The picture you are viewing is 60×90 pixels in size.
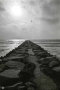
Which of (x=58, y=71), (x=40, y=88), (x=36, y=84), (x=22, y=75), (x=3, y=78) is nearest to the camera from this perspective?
(x=40, y=88)

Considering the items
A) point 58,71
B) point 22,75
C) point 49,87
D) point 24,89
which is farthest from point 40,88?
point 58,71

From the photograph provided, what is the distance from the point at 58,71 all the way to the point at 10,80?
2.21 m

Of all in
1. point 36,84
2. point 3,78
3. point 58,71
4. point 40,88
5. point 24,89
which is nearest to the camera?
point 24,89

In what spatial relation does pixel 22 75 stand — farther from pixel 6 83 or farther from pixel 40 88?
pixel 40 88

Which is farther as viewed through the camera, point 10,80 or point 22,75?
point 22,75

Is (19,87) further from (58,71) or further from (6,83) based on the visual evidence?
(58,71)

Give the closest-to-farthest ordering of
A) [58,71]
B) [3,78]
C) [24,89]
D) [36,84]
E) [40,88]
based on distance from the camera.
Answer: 1. [24,89]
2. [40,88]
3. [36,84]
4. [3,78]
5. [58,71]

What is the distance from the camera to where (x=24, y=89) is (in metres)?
4.62

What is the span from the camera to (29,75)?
658cm

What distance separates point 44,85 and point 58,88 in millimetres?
442

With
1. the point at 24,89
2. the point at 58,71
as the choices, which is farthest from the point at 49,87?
the point at 58,71

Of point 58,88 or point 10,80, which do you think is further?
point 10,80

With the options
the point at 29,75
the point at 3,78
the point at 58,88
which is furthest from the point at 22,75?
the point at 58,88

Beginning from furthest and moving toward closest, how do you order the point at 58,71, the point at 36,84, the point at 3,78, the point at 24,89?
the point at 58,71, the point at 3,78, the point at 36,84, the point at 24,89
